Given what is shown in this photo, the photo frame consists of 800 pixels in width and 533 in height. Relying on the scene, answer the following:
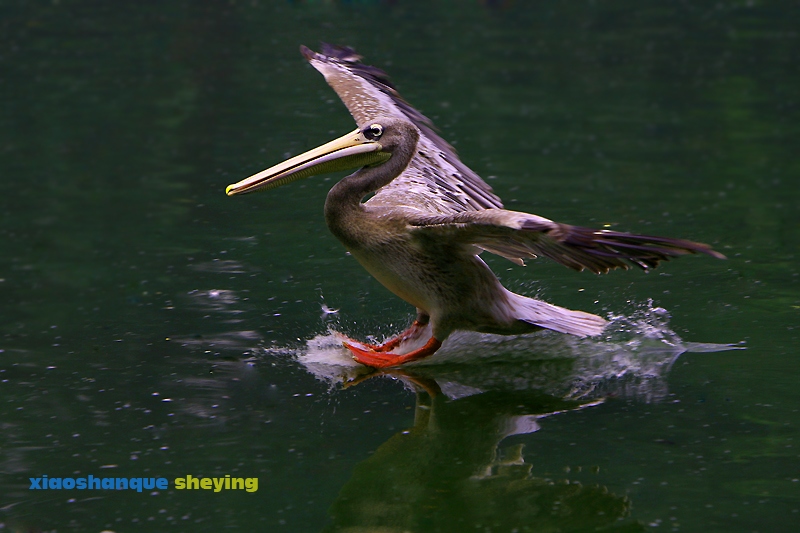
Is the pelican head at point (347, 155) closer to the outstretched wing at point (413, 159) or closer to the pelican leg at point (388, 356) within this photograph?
the outstretched wing at point (413, 159)

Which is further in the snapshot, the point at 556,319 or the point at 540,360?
the point at 540,360

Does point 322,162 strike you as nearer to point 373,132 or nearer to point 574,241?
point 373,132

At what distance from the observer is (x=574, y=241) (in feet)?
13.1

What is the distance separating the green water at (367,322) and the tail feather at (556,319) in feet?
0.78

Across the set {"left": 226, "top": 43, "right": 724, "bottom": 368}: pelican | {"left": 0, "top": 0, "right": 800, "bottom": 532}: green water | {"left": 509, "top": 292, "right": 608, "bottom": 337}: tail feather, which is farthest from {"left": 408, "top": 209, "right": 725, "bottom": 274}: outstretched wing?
{"left": 0, "top": 0, "right": 800, "bottom": 532}: green water

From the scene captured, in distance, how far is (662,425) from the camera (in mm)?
4461

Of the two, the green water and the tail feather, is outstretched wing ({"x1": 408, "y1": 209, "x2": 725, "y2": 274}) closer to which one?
the tail feather

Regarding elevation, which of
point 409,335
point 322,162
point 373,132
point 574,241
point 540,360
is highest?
point 373,132

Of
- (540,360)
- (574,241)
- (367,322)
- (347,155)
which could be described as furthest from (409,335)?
(574,241)

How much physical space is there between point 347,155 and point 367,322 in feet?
3.40

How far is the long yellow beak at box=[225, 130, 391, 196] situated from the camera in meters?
5.01

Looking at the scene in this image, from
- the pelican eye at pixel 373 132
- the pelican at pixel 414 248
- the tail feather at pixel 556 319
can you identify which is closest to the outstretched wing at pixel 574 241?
the pelican at pixel 414 248

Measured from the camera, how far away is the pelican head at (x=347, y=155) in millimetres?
5020

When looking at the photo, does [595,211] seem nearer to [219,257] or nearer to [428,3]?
[219,257]
